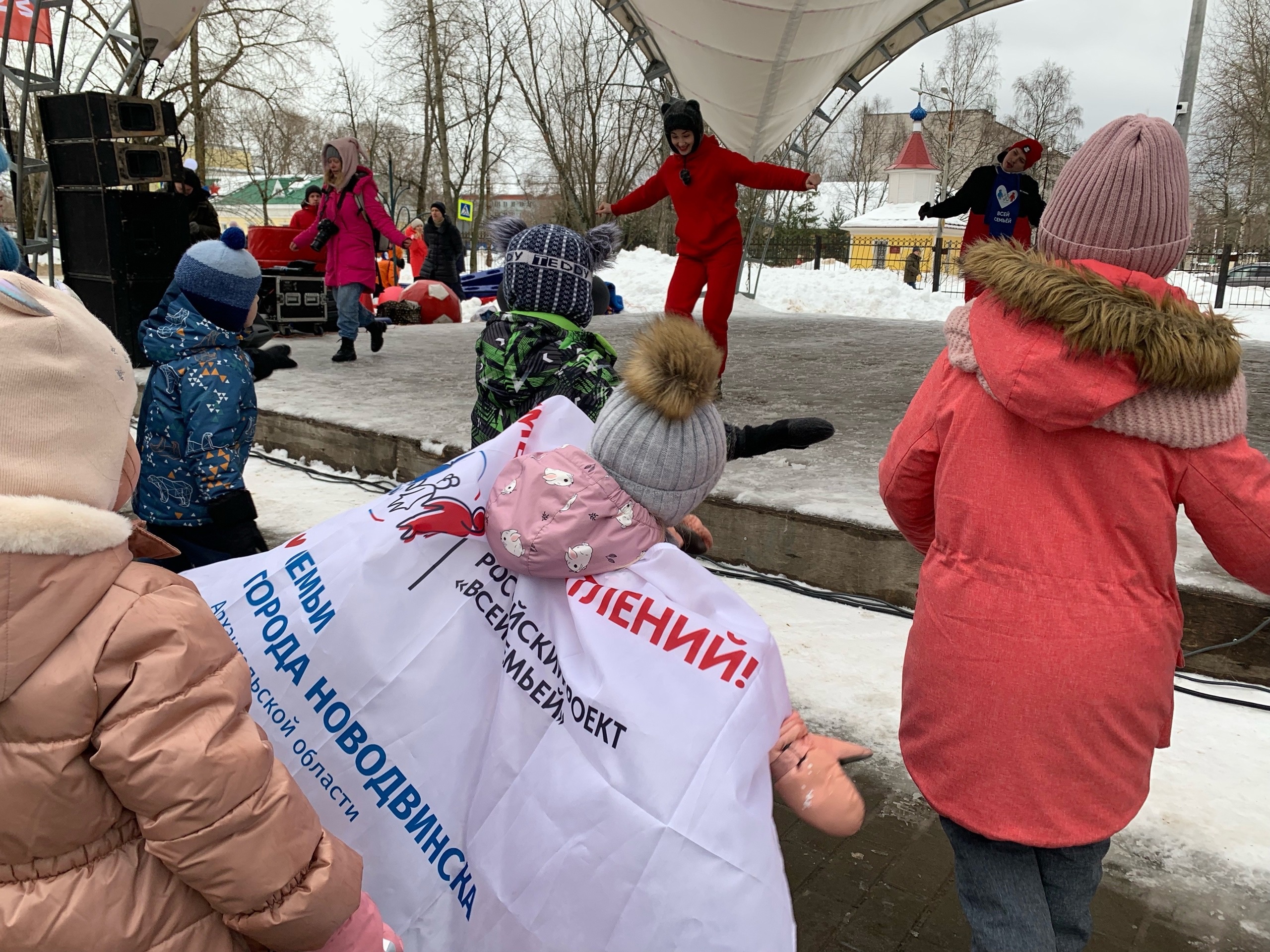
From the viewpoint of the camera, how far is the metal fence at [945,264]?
18859 mm

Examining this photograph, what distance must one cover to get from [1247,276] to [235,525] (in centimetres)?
2519

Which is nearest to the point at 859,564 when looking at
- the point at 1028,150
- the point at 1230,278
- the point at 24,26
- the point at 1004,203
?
the point at 1004,203

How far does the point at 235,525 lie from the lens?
2.96m

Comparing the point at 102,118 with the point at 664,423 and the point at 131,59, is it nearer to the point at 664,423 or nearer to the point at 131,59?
the point at 131,59

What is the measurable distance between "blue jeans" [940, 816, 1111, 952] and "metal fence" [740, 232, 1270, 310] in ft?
36.9

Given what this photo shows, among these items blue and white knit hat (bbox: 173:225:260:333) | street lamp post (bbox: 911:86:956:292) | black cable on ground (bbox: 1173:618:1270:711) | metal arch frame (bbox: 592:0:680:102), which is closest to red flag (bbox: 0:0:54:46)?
metal arch frame (bbox: 592:0:680:102)

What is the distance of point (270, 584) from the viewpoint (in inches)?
78.2

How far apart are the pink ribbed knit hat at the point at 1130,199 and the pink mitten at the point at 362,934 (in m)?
1.54

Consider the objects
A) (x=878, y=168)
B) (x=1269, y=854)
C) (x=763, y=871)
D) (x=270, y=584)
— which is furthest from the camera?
(x=878, y=168)

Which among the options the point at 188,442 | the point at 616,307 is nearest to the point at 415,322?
the point at 616,307

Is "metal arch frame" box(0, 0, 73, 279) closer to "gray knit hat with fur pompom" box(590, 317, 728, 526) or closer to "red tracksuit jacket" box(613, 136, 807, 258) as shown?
"red tracksuit jacket" box(613, 136, 807, 258)

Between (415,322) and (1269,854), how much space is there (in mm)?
13430

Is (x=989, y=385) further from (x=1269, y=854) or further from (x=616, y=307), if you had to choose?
(x=616, y=307)

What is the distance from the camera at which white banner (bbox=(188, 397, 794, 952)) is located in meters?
1.53
